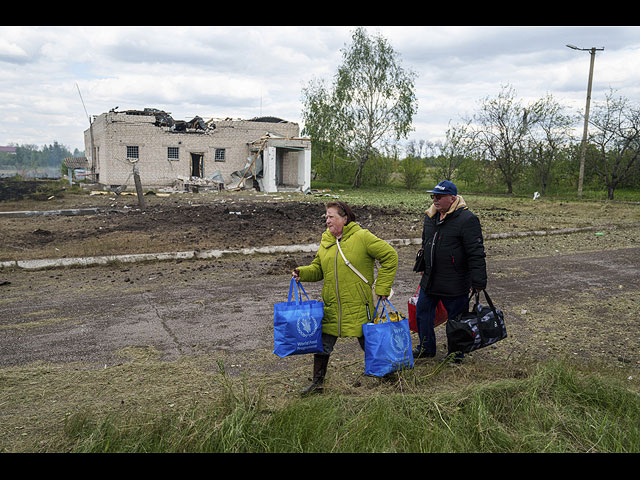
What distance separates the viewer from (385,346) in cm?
393

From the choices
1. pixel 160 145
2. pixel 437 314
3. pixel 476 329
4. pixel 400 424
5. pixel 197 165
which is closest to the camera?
pixel 400 424

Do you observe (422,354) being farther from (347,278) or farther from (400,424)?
(400,424)

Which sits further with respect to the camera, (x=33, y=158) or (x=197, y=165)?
(x=33, y=158)

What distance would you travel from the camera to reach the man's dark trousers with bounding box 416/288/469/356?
15.1ft

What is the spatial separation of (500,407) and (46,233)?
40.9 ft

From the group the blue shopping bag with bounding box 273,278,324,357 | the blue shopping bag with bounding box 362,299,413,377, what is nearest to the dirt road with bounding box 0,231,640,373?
the blue shopping bag with bounding box 273,278,324,357

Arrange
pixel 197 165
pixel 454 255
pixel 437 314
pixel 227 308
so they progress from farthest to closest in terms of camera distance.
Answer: pixel 197 165 → pixel 227 308 → pixel 437 314 → pixel 454 255

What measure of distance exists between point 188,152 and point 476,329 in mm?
31951

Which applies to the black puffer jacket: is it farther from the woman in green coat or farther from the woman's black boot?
the woman's black boot

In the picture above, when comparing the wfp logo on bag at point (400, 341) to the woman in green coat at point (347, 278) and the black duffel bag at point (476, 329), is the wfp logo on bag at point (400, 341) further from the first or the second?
the black duffel bag at point (476, 329)

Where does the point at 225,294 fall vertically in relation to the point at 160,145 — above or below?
below

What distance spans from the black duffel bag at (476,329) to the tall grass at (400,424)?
57 centimetres

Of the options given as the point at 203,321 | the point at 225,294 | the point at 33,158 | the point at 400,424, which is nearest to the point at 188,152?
the point at 225,294
